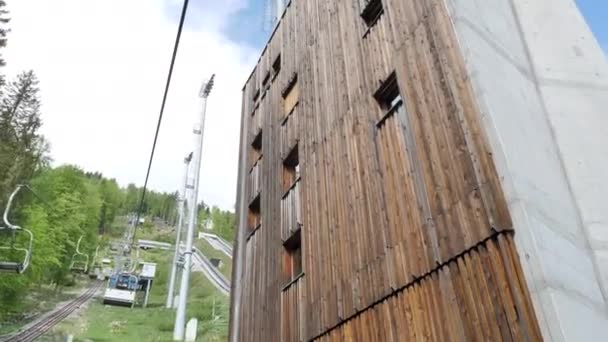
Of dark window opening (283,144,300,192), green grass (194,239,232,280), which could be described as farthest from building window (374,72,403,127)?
green grass (194,239,232,280)

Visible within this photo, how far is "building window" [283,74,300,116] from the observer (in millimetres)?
12711

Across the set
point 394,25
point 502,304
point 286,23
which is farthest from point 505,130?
point 286,23

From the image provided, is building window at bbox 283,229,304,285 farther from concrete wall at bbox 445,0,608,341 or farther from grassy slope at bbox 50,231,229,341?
grassy slope at bbox 50,231,229,341

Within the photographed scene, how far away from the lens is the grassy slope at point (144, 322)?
34838mm

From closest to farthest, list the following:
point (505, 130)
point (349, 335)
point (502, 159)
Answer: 1. point (502, 159)
2. point (505, 130)
3. point (349, 335)

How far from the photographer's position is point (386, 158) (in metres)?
7.41

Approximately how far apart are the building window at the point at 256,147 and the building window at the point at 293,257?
15.7 ft

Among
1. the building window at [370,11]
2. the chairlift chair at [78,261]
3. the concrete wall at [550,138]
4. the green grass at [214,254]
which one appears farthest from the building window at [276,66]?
the green grass at [214,254]

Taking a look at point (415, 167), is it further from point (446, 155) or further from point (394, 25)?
point (394, 25)

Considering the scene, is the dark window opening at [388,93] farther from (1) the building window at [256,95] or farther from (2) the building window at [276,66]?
(1) the building window at [256,95]

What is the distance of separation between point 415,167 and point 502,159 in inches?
62.7

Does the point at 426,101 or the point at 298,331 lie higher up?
the point at 426,101

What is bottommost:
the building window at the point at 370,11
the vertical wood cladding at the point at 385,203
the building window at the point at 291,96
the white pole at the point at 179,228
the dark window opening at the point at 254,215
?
the vertical wood cladding at the point at 385,203

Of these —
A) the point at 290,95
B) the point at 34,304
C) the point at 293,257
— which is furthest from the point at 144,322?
the point at 293,257
